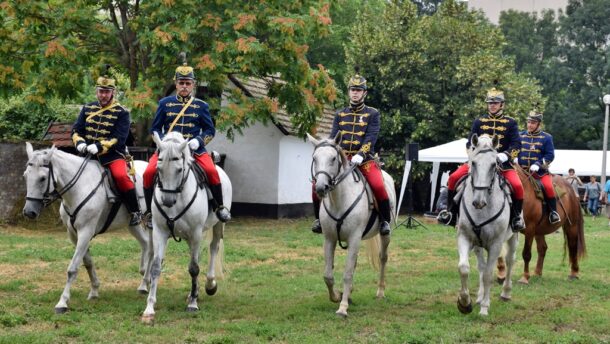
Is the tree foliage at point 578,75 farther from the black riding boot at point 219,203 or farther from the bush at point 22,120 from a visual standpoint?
the black riding boot at point 219,203

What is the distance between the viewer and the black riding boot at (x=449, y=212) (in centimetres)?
1136

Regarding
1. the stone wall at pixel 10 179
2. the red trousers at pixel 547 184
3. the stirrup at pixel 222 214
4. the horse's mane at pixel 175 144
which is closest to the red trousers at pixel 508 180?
the red trousers at pixel 547 184

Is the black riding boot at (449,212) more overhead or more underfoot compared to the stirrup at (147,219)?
more overhead

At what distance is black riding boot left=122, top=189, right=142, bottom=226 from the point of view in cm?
1126

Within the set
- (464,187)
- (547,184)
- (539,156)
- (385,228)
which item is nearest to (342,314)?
(385,228)

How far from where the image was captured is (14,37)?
68.6ft

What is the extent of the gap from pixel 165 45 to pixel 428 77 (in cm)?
1630

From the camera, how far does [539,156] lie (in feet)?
46.2

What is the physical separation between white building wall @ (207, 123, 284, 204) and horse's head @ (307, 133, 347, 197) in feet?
54.9

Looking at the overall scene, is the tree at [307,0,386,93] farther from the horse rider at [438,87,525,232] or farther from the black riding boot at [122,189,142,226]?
the black riding boot at [122,189,142,226]

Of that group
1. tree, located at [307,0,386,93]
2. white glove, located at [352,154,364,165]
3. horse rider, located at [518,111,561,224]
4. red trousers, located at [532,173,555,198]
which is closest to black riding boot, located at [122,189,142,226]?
white glove, located at [352,154,364,165]

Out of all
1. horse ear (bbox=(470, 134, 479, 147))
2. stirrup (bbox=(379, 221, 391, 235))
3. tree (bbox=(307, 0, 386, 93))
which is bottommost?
stirrup (bbox=(379, 221, 391, 235))

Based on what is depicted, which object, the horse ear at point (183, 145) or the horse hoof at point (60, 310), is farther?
the horse hoof at point (60, 310)

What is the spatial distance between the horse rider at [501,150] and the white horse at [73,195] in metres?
4.67
